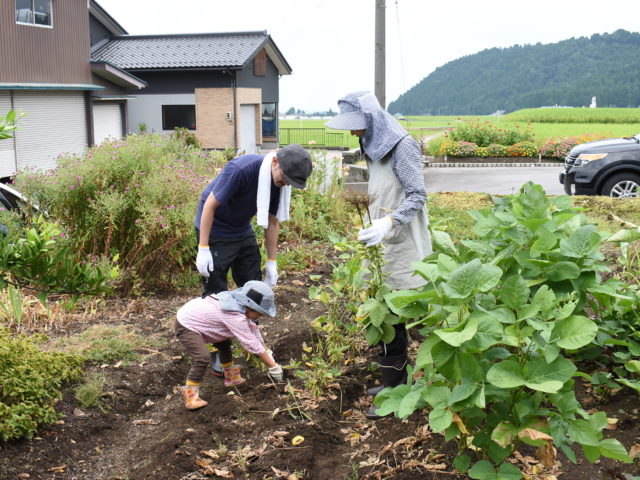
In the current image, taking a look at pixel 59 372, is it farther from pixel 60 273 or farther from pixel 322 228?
pixel 322 228

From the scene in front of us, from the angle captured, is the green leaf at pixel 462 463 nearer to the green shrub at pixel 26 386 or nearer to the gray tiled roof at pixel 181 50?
the green shrub at pixel 26 386

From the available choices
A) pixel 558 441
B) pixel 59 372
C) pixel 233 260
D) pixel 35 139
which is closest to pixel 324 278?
pixel 233 260

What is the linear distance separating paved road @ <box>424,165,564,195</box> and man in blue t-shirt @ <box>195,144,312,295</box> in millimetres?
11923

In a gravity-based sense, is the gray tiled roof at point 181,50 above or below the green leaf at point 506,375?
above

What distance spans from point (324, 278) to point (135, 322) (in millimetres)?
2093

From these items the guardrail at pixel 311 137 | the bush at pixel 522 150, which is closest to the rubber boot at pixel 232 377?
the bush at pixel 522 150

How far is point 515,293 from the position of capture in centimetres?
274

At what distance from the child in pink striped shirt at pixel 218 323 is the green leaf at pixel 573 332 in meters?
2.05

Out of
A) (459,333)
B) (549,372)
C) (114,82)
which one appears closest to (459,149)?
(114,82)

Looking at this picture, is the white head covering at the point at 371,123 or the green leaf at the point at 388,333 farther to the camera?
the white head covering at the point at 371,123

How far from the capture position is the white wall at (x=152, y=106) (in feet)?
105

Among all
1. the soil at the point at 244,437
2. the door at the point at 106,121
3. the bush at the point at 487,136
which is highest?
the door at the point at 106,121

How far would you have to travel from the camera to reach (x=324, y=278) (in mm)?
7270

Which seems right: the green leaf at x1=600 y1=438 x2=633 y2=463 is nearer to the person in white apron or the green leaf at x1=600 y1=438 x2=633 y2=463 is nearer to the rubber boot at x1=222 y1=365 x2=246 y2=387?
the person in white apron
